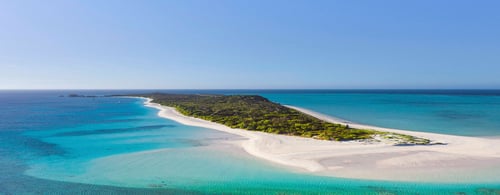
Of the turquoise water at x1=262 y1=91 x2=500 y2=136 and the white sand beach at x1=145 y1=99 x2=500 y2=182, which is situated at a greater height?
the turquoise water at x1=262 y1=91 x2=500 y2=136

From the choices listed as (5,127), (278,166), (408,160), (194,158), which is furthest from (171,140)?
(5,127)

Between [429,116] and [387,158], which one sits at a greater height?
[429,116]

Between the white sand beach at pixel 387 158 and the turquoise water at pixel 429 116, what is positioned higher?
the turquoise water at pixel 429 116

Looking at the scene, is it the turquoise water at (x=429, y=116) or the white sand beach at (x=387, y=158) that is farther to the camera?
the turquoise water at (x=429, y=116)

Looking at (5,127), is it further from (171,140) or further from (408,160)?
(408,160)

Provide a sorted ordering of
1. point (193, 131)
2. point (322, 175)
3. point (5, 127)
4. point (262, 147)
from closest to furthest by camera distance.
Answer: point (322, 175) < point (262, 147) < point (193, 131) < point (5, 127)

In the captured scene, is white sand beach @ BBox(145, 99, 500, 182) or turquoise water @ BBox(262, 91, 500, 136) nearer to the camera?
white sand beach @ BBox(145, 99, 500, 182)

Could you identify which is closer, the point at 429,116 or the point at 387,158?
the point at 387,158

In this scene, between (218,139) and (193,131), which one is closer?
(218,139)
